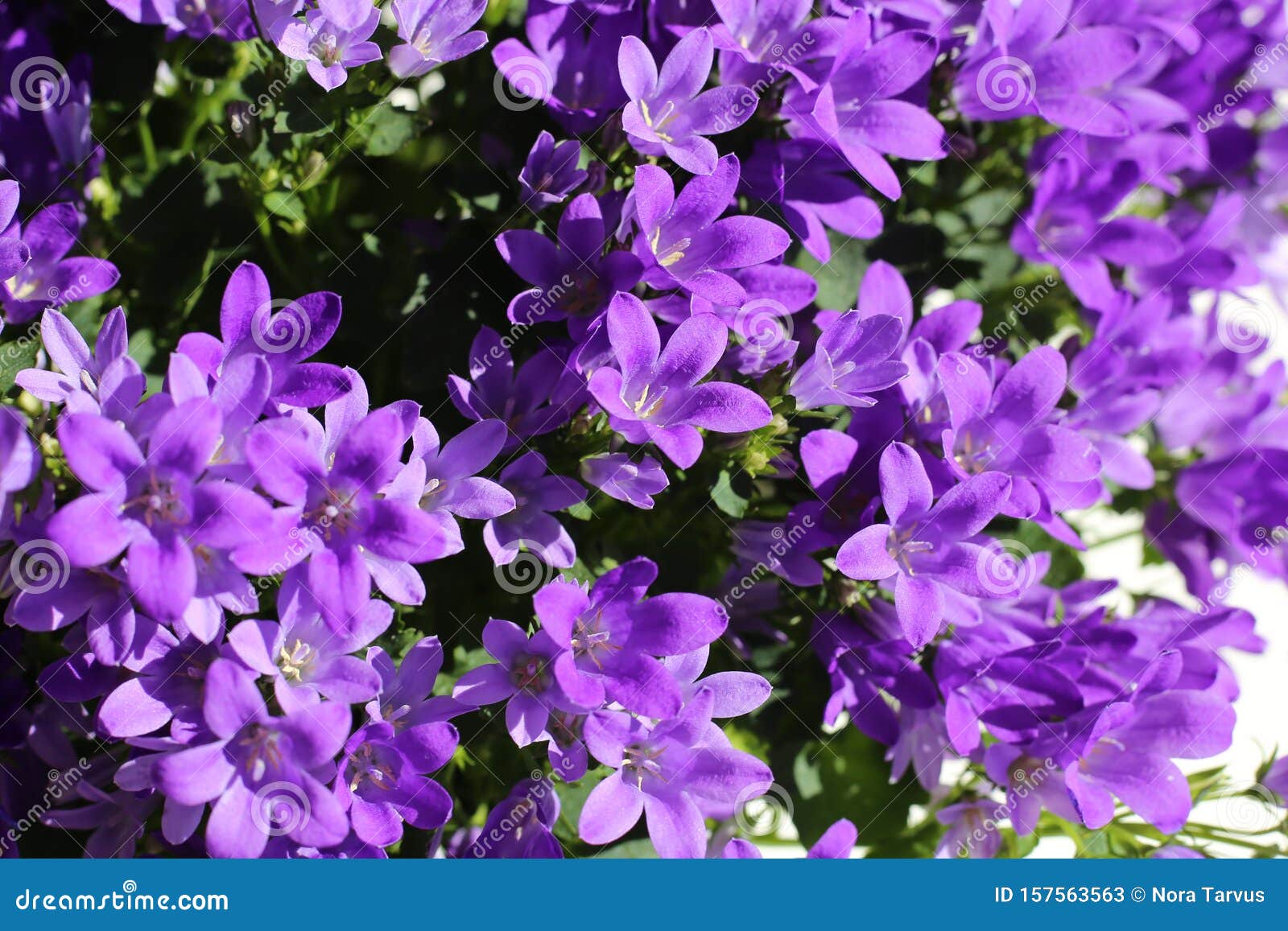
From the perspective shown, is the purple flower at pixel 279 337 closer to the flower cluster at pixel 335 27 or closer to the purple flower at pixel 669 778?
the flower cluster at pixel 335 27

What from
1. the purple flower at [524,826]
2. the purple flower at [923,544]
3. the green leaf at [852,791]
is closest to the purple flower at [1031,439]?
the purple flower at [923,544]

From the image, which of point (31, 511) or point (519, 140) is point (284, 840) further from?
point (519, 140)

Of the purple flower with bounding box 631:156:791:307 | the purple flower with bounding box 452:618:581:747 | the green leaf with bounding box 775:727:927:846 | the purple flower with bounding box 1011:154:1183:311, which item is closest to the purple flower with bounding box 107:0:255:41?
the purple flower with bounding box 631:156:791:307

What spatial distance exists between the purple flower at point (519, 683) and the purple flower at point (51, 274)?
1.82ft

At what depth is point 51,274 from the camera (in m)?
1.19

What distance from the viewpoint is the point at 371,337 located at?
131cm

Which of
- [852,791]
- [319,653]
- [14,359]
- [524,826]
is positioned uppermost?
[14,359]

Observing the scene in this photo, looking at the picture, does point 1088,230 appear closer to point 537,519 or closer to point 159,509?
point 537,519

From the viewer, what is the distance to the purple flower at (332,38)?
3.60ft

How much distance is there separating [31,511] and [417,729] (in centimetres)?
41

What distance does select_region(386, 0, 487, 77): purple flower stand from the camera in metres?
1.16

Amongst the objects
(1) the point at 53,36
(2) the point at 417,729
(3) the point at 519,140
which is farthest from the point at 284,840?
(1) the point at 53,36

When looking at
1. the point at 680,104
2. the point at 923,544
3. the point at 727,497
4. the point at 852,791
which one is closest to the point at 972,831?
the point at 852,791

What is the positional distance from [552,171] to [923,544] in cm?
57
